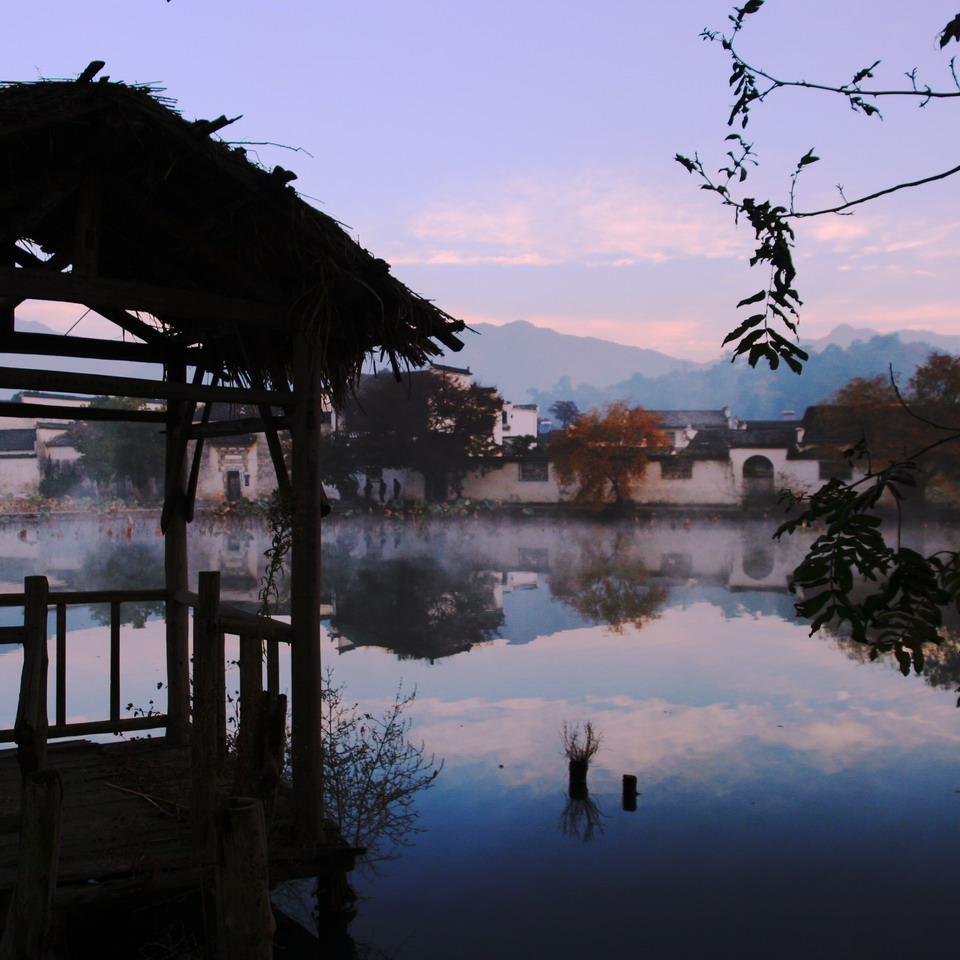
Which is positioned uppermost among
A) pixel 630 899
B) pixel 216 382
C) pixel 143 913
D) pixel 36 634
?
pixel 216 382

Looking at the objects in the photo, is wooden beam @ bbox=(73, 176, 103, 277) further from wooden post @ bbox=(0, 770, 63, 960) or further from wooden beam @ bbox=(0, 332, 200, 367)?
wooden post @ bbox=(0, 770, 63, 960)

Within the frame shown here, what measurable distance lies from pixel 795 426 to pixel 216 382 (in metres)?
32.3

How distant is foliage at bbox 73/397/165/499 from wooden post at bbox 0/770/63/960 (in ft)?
106

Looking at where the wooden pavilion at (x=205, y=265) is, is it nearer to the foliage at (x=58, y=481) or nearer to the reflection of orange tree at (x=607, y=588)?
the reflection of orange tree at (x=607, y=588)

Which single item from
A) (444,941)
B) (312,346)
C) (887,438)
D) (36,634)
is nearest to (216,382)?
(312,346)

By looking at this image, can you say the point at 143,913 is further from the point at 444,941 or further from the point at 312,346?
the point at 312,346

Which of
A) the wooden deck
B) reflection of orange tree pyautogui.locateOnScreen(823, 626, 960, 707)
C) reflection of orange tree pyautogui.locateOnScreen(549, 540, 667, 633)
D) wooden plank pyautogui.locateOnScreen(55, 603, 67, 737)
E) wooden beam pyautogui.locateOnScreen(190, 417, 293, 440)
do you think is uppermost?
wooden beam pyautogui.locateOnScreen(190, 417, 293, 440)

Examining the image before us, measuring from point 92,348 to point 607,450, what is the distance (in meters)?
27.3

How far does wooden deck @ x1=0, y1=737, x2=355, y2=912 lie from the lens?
336 cm

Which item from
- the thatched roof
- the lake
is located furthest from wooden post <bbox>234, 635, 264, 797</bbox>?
the lake

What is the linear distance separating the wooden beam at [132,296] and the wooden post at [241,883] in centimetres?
223

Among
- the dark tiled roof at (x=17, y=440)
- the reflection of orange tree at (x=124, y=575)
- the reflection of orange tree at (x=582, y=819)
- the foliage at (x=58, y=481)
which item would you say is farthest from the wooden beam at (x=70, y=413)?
the dark tiled roof at (x=17, y=440)

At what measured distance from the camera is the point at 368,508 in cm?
3259

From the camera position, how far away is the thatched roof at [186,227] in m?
3.71
